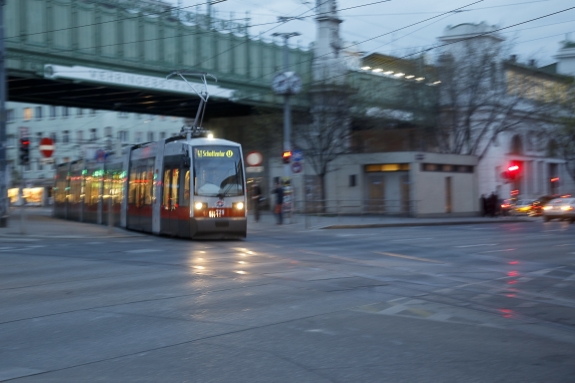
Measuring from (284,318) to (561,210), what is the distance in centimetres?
3663

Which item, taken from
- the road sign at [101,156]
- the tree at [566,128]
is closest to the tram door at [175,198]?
the road sign at [101,156]

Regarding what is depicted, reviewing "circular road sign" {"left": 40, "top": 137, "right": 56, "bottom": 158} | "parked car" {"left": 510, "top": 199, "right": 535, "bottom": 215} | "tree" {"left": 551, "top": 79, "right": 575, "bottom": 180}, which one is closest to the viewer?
"circular road sign" {"left": 40, "top": 137, "right": 56, "bottom": 158}

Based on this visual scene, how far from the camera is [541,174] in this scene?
66.8 metres

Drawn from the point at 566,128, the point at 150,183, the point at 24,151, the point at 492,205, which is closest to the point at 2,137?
the point at 24,151

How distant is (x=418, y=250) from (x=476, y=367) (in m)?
13.5

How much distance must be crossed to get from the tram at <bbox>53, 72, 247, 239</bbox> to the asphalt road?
4.20m

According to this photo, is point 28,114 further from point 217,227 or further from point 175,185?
point 217,227

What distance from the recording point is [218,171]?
912 inches

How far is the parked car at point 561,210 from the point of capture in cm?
4234

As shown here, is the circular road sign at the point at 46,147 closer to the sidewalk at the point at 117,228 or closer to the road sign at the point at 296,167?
the sidewalk at the point at 117,228

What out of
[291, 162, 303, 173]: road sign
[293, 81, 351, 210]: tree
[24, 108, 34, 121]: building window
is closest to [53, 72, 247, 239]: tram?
[291, 162, 303, 173]: road sign

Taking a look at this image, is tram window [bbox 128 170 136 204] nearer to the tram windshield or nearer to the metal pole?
the metal pole

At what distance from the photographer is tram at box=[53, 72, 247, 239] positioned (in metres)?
22.9

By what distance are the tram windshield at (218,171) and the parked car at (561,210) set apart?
2573 centimetres
